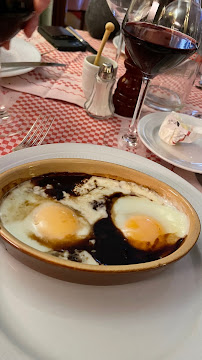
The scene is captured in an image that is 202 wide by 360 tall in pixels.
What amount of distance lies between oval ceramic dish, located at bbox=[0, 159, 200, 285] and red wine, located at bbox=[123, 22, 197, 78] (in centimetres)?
30

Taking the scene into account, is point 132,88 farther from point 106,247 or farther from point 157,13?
point 106,247

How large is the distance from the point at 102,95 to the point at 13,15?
1.14ft

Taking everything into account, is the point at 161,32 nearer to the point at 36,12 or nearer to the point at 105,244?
the point at 36,12

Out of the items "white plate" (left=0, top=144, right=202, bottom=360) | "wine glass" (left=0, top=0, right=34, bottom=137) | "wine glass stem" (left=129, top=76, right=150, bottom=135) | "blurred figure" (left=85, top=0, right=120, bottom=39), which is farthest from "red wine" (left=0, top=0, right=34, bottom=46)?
"blurred figure" (left=85, top=0, right=120, bottom=39)

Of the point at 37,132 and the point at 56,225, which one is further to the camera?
the point at 37,132

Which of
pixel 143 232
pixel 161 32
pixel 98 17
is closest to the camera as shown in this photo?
pixel 143 232

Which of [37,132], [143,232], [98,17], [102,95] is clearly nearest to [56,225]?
[143,232]

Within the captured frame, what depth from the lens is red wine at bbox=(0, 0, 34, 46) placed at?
57 cm

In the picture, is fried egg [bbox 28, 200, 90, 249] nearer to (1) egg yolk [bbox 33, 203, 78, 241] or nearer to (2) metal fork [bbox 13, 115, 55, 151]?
(1) egg yolk [bbox 33, 203, 78, 241]

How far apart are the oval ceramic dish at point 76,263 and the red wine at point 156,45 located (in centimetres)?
30

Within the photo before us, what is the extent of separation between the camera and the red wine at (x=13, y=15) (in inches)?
22.3

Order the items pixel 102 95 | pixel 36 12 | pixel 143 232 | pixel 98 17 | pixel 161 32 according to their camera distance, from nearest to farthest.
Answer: pixel 143 232
pixel 36 12
pixel 161 32
pixel 102 95
pixel 98 17

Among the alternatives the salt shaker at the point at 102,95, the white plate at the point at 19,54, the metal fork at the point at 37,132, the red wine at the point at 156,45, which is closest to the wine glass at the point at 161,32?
the red wine at the point at 156,45

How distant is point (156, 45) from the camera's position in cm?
69
